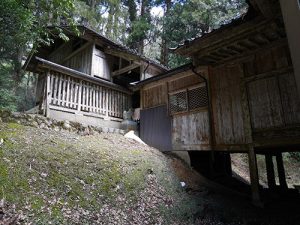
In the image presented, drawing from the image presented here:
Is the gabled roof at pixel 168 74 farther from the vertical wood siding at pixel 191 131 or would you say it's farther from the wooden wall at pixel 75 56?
the wooden wall at pixel 75 56

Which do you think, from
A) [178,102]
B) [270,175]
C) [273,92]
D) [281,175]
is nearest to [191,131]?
[178,102]

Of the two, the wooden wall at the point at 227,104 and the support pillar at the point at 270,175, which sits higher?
the wooden wall at the point at 227,104

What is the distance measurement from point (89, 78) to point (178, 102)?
5636 mm

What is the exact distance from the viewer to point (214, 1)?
22125mm

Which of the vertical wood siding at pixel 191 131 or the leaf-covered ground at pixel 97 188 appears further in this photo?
the vertical wood siding at pixel 191 131

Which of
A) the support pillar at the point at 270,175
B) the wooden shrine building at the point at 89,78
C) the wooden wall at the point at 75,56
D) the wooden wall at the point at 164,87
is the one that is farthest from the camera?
the wooden wall at the point at 75,56

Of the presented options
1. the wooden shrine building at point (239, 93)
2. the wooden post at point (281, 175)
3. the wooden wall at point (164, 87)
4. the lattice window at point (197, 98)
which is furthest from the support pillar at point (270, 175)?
the wooden wall at point (164, 87)

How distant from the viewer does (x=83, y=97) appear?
Result: 47.1 ft

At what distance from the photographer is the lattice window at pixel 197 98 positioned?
11430 mm

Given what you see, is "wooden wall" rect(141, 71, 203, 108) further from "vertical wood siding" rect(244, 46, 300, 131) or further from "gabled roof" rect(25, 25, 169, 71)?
"vertical wood siding" rect(244, 46, 300, 131)

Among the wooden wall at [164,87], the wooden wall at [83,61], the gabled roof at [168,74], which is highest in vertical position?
the wooden wall at [83,61]

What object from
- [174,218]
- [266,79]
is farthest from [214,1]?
[174,218]

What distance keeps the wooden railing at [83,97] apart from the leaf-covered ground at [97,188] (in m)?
3.45

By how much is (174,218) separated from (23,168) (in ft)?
14.6
